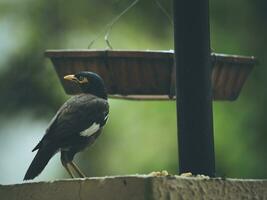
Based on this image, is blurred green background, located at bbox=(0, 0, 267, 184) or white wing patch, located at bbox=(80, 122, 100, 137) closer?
white wing patch, located at bbox=(80, 122, 100, 137)

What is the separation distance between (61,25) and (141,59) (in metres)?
9.89

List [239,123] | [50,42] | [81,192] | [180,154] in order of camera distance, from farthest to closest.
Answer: [50,42], [239,123], [180,154], [81,192]

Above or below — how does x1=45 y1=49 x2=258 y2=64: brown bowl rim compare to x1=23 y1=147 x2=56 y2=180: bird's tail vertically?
above

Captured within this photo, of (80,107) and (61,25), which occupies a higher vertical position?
(80,107)

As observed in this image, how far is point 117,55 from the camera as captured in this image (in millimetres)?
5680

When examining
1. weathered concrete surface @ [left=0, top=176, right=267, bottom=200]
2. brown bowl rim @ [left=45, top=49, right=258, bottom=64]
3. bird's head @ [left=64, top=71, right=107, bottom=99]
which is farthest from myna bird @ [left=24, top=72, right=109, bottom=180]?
weathered concrete surface @ [left=0, top=176, right=267, bottom=200]

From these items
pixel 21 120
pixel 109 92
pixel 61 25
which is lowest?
pixel 21 120

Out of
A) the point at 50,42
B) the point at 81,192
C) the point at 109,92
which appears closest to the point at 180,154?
the point at 81,192

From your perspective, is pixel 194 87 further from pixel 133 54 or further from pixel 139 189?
pixel 133 54

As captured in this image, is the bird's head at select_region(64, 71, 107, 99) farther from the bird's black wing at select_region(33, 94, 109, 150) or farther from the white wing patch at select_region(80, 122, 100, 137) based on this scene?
the white wing patch at select_region(80, 122, 100, 137)

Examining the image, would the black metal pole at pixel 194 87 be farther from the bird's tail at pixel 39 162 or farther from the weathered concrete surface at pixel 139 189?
the bird's tail at pixel 39 162

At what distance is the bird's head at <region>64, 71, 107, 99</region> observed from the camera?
5.94 m

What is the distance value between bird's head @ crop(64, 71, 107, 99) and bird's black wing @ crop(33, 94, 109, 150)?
0.10 metres

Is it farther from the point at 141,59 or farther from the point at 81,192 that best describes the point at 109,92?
Answer: the point at 81,192
